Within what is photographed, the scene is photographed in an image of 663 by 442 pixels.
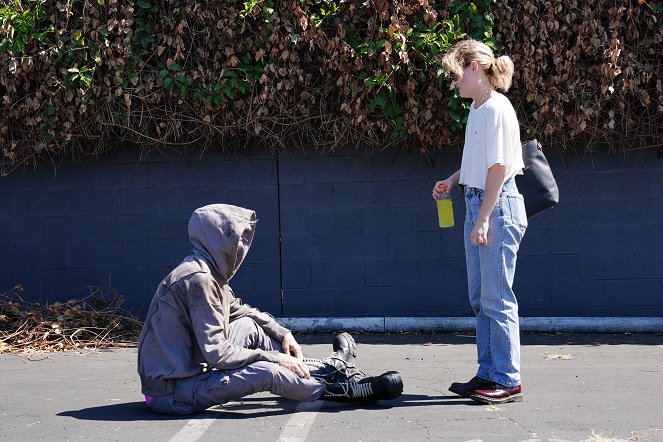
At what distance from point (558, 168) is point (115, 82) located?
431 cm

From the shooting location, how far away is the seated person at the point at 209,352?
17.0ft

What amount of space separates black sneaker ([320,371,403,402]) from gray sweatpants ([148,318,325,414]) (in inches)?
6.6

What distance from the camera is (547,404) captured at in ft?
18.5

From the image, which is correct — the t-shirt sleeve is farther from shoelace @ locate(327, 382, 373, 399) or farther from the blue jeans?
shoelace @ locate(327, 382, 373, 399)

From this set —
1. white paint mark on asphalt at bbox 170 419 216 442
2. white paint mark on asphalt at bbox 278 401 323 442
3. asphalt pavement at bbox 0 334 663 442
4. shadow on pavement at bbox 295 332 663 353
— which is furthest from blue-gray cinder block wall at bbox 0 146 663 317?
white paint mark on asphalt at bbox 170 419 216 442

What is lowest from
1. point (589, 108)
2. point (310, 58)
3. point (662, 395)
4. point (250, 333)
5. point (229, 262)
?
point (662, 395)

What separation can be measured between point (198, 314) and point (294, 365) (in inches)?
25.7

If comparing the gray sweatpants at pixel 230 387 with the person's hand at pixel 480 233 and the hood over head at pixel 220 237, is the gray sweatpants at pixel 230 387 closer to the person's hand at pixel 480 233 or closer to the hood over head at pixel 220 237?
the hood over head at pixel 220 237

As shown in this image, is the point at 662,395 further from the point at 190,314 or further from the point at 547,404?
the point at 190,314

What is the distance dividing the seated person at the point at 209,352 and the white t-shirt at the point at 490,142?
131cm

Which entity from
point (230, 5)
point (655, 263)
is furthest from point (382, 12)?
point (655, 263)

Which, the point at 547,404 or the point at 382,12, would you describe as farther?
the point at 382,12

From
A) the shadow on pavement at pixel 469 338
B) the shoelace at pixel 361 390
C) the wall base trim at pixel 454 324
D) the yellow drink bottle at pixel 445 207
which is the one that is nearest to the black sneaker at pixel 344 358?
the shoelace at pixel 361 390

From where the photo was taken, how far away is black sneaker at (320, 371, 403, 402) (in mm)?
5379
